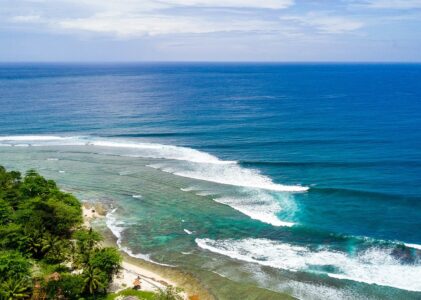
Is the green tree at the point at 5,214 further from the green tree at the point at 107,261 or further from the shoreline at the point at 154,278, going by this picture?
the green tree at the point at 107,261

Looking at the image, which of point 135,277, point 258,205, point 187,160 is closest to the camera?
point 135,277

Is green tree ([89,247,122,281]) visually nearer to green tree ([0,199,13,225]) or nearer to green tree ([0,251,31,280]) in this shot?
green tree ([0,251,31,280])

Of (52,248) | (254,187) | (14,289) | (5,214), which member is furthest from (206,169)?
(14,289)

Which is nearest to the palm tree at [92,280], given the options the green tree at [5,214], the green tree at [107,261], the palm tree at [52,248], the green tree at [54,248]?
the green tree at [107,261]

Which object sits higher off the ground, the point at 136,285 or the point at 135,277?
the point at 136,285

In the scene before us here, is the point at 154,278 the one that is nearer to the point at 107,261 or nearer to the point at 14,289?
the point at 107,261

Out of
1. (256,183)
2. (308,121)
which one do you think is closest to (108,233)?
(256,183)

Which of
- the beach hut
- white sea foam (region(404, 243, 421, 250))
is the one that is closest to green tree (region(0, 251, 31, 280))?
the beach hut
